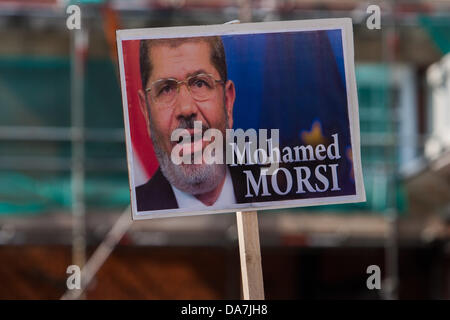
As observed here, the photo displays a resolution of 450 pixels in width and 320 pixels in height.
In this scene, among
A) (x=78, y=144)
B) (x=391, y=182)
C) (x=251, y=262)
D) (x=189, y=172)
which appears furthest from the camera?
(x=391, y=182)

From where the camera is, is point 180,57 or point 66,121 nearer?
point 180,57

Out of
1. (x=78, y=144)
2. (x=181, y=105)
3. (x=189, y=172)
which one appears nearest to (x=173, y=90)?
(x=181, y=105)

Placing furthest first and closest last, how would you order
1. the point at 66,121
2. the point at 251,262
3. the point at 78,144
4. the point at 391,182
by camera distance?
the point at 66,121
the point at 391,182
the point at 78,144
the point at 251,262

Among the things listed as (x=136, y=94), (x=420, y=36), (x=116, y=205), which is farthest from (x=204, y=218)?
(x=136, y=94)

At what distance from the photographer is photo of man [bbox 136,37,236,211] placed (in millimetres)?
4453

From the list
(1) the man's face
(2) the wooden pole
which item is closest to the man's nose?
(1) the man's face

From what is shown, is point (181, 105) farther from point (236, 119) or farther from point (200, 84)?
point (236, 119)

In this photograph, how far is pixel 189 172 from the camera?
445 centimetres

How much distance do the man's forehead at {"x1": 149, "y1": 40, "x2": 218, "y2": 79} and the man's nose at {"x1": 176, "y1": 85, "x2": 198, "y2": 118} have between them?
0.08m

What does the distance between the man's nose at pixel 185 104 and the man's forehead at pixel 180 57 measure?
0.25 feet

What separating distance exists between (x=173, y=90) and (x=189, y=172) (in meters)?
0.37

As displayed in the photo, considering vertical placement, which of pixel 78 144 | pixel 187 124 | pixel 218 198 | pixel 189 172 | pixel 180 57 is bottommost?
pixel 218 198

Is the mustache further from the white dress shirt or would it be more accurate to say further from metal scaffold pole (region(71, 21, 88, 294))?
metal scaffold pole (region(71, 21, 88, 294))

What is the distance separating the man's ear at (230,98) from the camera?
14.8 feet
